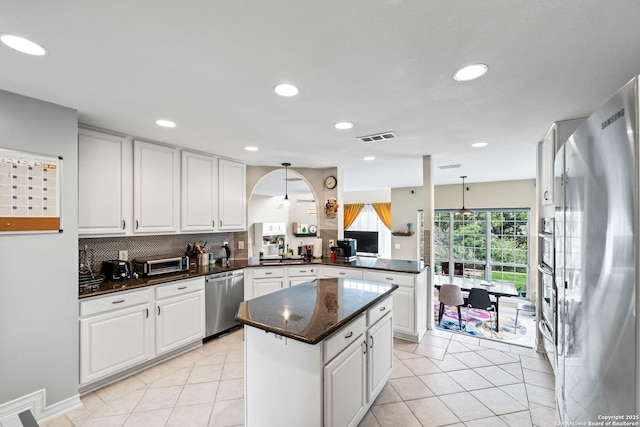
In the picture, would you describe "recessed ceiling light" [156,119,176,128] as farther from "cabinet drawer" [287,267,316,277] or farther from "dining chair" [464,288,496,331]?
"dining chair" [464,288,496,331]

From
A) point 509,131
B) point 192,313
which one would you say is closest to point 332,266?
point 192,313

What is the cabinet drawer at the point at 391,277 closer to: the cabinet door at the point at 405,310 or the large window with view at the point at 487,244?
the cabinet door at the point at 405,310

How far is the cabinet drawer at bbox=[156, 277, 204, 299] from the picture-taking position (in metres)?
2.87

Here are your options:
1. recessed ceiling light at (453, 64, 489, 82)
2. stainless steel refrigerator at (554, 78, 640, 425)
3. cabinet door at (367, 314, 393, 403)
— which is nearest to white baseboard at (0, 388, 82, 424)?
cabinet door at (367, 314, 393, 403)

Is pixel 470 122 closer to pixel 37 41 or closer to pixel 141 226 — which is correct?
pixel 37 41

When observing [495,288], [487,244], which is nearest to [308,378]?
[495,288]

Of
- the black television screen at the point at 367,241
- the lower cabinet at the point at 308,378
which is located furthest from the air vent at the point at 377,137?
the black television screen at the point at 367,241

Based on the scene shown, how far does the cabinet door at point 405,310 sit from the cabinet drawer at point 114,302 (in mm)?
2835

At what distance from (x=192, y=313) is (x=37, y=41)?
2.70 m

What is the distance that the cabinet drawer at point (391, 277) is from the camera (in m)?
3.45

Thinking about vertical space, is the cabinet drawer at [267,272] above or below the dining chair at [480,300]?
above

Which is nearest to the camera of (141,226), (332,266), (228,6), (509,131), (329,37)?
(228,6)

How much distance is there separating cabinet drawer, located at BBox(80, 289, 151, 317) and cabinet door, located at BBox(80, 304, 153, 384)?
0.15 feet

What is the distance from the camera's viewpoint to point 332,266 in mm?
3963
